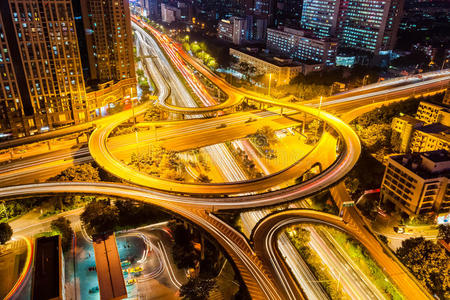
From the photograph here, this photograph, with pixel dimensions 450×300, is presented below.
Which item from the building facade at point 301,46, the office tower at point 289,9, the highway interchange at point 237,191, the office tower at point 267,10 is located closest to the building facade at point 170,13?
the office tower at point 267,10

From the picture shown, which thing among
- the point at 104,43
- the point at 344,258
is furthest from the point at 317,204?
the point at 104,43

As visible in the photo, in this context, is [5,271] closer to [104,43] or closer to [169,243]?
[169,243]

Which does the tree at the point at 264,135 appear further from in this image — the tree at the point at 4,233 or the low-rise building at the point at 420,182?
the tree at the point at 4,233

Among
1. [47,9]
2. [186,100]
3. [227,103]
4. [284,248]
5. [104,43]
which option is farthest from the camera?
[186,100]

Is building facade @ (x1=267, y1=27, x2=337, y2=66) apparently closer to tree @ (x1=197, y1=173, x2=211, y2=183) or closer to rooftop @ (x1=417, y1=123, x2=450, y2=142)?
rooftop @ (x1=417, y1=123, x2=450, y2=142)

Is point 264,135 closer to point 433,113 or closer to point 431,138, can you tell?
point 431,138

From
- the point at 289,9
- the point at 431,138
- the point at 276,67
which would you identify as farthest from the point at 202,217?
the point at 289,9

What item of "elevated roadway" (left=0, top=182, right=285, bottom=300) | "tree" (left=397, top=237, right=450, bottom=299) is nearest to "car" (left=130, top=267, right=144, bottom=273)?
"elevated roadway" (left=0, top=182, right=285, bottom=300)
